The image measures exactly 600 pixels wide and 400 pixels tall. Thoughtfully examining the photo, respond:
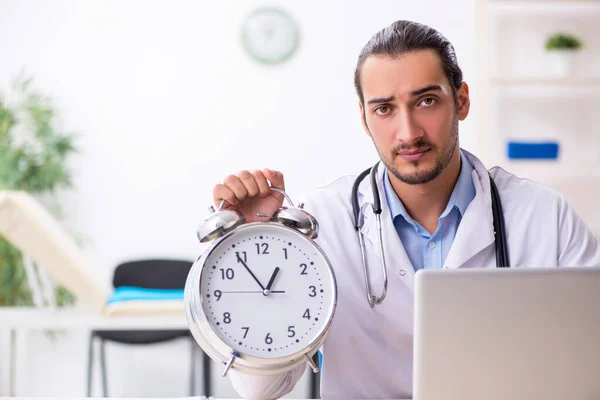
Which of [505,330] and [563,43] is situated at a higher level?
[563,43]

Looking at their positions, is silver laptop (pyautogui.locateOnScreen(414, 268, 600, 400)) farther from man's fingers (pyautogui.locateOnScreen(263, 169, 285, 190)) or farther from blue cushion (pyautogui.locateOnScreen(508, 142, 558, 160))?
blue cushion (pyautogui.locateOnScreen(508, 142, 558, 160))

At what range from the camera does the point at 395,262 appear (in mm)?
1646

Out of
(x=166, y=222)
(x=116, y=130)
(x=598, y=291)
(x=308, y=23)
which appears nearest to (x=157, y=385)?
(x=166, y=222)

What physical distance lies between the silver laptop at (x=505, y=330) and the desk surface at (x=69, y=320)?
6.28 ft

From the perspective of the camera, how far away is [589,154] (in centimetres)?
425

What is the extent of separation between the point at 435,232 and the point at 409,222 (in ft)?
0.20

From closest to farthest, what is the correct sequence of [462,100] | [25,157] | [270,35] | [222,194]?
[222,194], [462,100], [25,157], [270,35]

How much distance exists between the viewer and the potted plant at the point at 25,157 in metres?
4.01

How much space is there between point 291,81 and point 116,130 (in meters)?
1.05

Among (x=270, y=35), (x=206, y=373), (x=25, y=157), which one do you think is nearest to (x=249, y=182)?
(x=206, y=373)

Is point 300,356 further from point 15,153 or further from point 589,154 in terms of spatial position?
point 589,154

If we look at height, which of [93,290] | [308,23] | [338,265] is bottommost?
[93,290]

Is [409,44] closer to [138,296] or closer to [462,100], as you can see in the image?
[462,100]

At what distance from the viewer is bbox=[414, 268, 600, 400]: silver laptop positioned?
108cm
